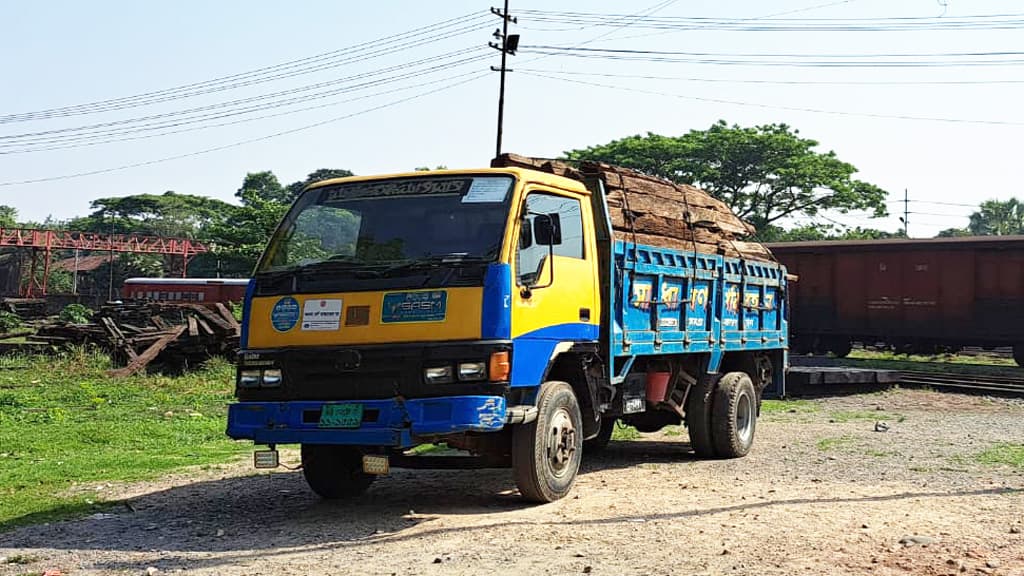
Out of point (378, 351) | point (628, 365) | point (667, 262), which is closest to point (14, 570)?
point (378, 351)

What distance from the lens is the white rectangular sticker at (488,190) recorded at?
7320 millimetres

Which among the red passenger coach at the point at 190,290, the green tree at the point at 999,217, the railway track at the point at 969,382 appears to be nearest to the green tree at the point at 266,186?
the red passenger coach at the point at 190,290

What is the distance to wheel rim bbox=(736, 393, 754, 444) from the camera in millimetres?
10734

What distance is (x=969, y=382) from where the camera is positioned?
19453 mm

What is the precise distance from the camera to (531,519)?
7.04 meters

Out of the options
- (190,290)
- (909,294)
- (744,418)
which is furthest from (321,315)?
(190,290)

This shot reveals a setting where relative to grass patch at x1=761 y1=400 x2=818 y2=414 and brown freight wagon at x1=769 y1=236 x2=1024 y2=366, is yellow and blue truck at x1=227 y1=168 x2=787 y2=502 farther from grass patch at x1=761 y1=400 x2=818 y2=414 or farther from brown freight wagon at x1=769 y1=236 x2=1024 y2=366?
brown freight wagon at x1=769 y1=236 x2=1024 y2=366

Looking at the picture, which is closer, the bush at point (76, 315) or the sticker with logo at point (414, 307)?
the sticker with logo at point (414, 307)

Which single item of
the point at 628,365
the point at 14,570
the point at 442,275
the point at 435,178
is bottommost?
the point at 14,570

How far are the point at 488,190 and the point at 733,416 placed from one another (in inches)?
173

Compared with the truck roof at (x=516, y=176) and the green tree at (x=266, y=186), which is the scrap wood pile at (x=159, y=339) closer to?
the truck roof at (x=516, y=176)

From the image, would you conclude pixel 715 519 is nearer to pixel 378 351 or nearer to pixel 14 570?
pixel 378 351

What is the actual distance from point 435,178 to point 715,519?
3.13 metres

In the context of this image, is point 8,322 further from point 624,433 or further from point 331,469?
point 331,469
